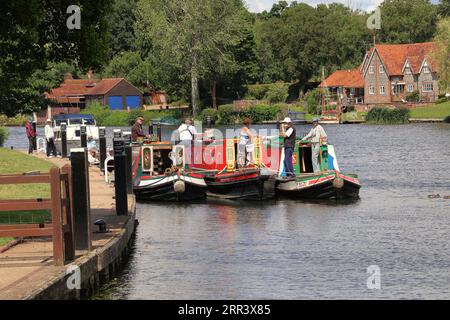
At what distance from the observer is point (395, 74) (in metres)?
133

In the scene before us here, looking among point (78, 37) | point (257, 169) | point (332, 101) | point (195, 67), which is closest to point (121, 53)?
point (332, 101)

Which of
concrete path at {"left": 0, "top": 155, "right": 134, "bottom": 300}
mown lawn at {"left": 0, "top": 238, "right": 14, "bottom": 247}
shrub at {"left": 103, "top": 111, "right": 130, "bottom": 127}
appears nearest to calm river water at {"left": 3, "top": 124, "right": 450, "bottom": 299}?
concrete path at {"left": 0, "top": 155, "right": 134, "bottom": 300}

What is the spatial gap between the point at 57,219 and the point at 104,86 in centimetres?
12577

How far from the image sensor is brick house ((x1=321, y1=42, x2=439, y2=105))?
128750mm

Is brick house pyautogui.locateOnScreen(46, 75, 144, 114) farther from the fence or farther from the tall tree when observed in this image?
the fence

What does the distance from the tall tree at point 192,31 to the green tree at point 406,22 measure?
63.9 metres

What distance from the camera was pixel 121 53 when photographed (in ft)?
497

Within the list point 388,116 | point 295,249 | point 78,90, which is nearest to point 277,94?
point 388,116

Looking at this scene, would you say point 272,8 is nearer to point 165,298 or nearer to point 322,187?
point 322,187

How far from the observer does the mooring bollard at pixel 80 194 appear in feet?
58.3

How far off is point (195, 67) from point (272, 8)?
3065 inches

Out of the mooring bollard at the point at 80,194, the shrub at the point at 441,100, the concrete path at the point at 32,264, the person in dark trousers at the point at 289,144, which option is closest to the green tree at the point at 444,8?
the shrub at the point at 441,100

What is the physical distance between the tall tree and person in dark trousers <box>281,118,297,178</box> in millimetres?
65315
